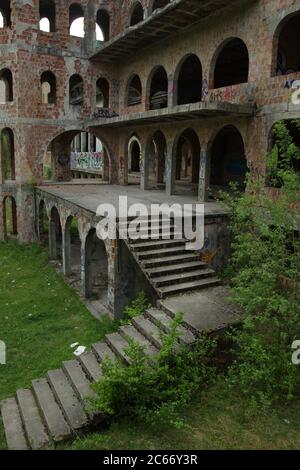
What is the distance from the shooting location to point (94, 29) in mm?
18375

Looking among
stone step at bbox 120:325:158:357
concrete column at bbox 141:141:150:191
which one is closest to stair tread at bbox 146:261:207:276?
stone step at bbox 120:325:158:357

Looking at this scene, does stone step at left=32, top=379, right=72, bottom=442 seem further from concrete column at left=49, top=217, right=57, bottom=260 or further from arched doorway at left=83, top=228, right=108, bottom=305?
concrete column at left=49, top=217, right=57, bottom=260

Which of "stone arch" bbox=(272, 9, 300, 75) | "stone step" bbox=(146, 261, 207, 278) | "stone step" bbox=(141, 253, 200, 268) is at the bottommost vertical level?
"stone step" bbox=(146, 261, 207, 278)

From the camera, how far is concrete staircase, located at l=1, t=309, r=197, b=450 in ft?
19.8

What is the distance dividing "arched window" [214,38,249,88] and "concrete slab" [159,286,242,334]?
9292 mm

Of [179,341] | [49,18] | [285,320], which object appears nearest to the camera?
[285,320]

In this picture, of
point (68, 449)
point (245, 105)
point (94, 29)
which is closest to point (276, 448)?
point (68, 449)

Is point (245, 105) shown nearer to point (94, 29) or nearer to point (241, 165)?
point (241, 165)

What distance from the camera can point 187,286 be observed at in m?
8.98

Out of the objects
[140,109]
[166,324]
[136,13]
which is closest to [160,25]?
[140,109]

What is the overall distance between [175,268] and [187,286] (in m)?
0.57

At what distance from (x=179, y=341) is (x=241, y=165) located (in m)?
14.4

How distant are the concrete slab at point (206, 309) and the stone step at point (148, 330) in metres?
0.48

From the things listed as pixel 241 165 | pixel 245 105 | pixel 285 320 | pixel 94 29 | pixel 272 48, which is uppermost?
pixel 94 29
